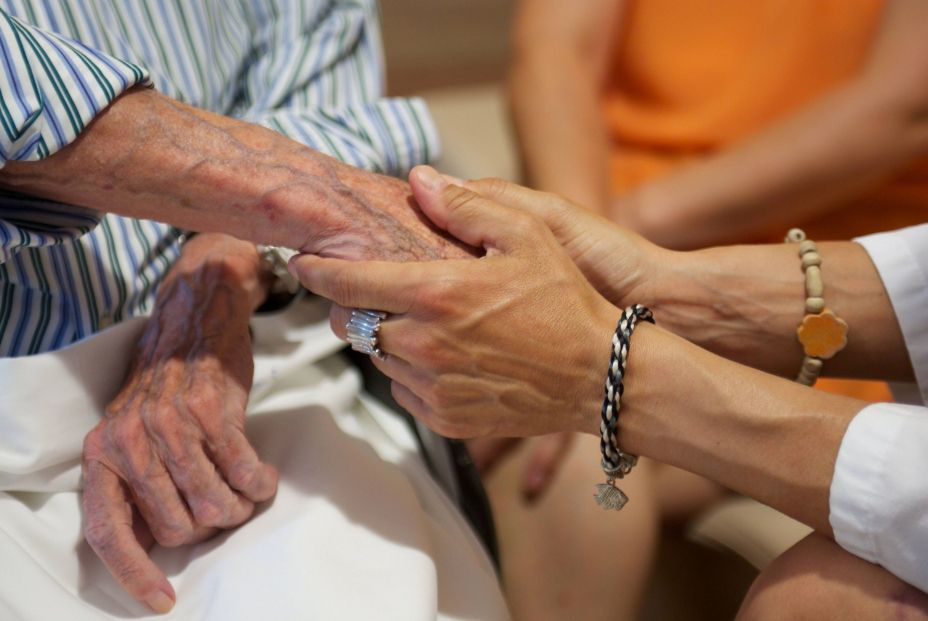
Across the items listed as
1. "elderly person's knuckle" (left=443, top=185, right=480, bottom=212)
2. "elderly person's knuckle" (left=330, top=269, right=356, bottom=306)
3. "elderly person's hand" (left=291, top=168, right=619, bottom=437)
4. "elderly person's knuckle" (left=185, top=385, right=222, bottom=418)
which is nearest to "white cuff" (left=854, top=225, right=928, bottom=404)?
"elderly person's hand" (left=291, top=168, right=619, bottom=437)

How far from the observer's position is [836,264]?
2.91 feet

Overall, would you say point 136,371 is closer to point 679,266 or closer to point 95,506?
point 95,506

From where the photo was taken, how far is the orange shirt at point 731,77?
1.21 m

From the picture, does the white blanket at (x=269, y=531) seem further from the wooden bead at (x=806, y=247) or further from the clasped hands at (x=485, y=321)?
the wooden bead at (x=806, y=247)

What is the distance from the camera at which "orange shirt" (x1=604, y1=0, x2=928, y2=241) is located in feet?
3.95

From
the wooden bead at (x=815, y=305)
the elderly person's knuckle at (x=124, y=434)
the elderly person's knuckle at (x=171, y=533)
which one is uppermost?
the wooden bead at (x=815, y=305)

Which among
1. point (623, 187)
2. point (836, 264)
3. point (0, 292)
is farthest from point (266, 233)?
point (623, 187)

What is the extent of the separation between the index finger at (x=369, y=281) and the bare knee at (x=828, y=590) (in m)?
0.37

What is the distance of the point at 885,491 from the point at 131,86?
2.22 ft

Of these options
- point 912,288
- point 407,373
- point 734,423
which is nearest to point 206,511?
point 407,373

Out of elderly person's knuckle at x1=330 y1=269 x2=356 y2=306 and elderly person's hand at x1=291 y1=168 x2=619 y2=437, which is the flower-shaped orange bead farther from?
elderly person's knuckle at x1=330 y1=269 x2=356 y2=306

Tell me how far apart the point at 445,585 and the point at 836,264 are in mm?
501

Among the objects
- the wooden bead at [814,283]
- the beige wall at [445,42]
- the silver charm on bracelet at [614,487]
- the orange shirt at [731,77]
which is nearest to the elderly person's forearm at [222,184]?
the silver charm on bracelet at [614,487]

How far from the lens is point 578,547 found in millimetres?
1080
